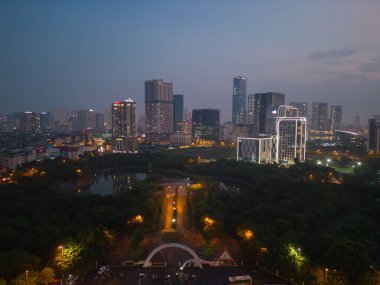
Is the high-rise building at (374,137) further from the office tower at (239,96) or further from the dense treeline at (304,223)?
the office tower at (239,96)

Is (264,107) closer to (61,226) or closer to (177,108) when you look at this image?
(177,108)

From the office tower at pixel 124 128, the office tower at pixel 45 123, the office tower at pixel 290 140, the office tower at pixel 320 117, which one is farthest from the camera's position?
the office tower at pixel 45 123

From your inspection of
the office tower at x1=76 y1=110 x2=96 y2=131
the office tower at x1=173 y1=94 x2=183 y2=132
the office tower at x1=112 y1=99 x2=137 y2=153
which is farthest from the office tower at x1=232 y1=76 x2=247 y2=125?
the office tower at x1=112 y1=99 x2=137 y2=153

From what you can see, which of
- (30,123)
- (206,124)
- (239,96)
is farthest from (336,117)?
(30,123)

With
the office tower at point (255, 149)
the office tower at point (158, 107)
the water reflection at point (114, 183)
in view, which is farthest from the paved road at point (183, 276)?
the office tower at point (158, 107)

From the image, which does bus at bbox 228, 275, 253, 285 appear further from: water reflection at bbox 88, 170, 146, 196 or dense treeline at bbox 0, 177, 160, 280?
water reflection at bbox 88, 170, 146, 196

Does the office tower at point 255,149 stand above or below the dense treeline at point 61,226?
above

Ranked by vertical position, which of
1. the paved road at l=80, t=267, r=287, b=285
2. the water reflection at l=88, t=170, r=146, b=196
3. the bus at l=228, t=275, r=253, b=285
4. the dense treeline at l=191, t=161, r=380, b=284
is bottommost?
the water reflection at l=88, t=170, r=146, b=196
